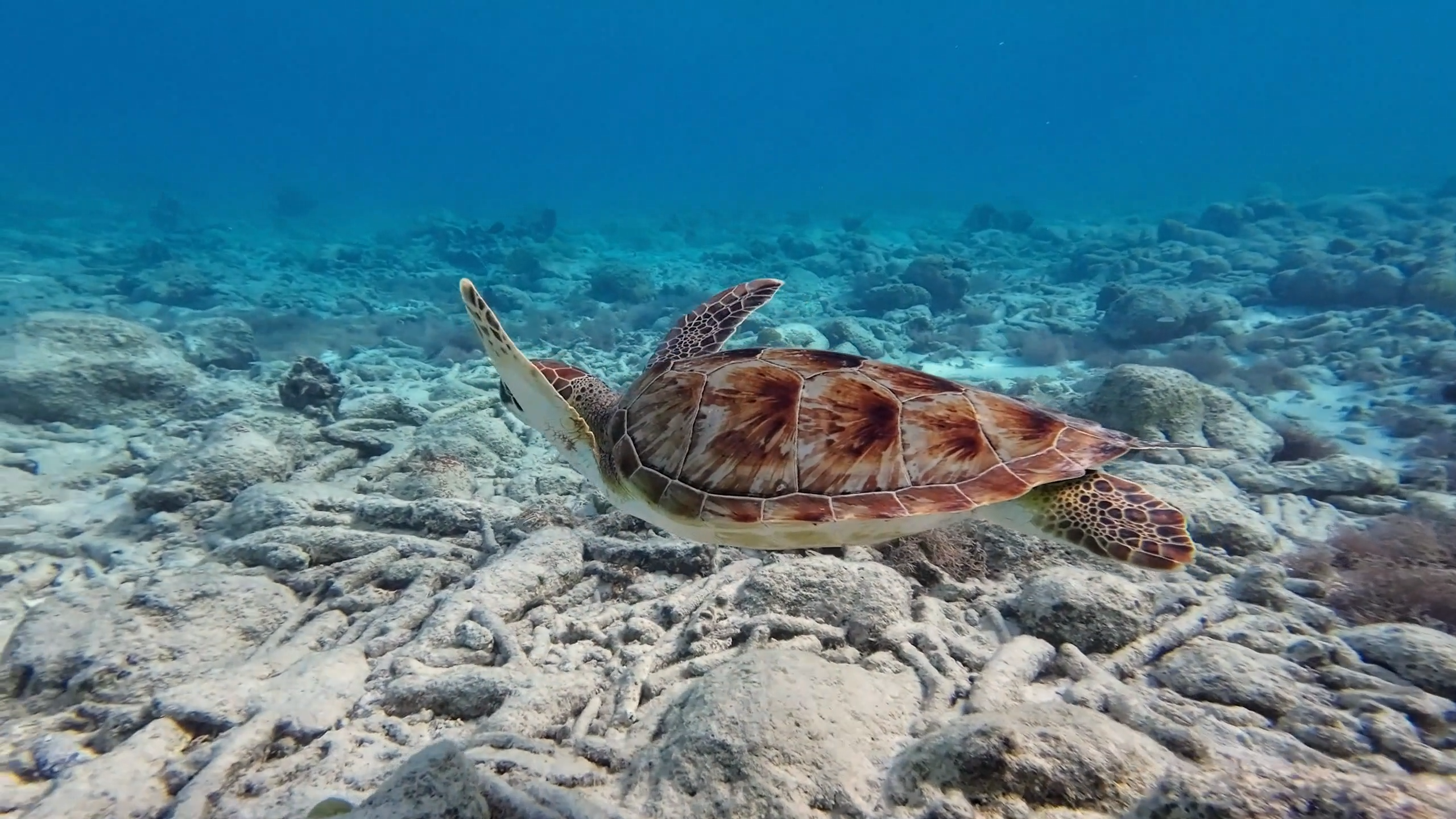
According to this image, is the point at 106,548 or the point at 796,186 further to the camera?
the point at 796,186

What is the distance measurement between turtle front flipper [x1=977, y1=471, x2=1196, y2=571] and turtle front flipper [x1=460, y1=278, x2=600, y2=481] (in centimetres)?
216

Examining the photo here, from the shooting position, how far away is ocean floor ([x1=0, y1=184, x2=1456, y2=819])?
6.40 ft

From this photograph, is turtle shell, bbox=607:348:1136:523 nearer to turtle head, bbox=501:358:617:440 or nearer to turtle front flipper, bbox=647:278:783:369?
turtle head, bbox=501:358:617:440

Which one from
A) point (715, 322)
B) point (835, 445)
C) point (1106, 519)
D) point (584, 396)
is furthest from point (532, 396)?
point (1106, 519)

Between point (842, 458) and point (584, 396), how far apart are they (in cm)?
176

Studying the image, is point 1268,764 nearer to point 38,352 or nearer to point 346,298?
point 38,352

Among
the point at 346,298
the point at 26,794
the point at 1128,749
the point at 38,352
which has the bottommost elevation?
Answer: the point at 26,794

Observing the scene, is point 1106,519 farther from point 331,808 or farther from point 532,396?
point 331,808

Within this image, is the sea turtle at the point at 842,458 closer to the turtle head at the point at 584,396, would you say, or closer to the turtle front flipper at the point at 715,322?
the turtle head at the point at 584,396

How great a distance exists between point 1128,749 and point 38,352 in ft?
31.5

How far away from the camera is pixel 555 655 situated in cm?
286

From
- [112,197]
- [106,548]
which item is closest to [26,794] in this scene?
[106,548]

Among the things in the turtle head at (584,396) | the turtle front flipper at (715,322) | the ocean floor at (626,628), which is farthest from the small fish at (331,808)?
the turtle front flipper at (715,322)

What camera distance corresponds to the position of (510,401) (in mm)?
3822
